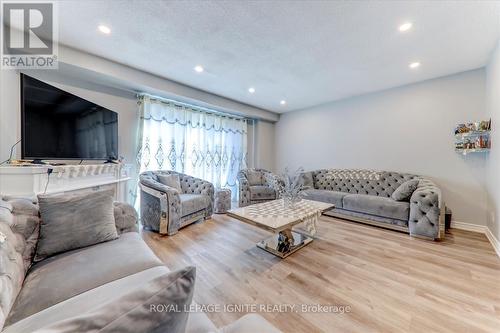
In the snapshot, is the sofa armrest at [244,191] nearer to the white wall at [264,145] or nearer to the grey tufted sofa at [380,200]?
the grey tufted sofa at [380,200]

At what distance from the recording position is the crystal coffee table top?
82.5 inches

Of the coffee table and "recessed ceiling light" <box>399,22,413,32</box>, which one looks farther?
the coffee table

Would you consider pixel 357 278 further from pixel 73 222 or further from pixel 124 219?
pixel 73 222

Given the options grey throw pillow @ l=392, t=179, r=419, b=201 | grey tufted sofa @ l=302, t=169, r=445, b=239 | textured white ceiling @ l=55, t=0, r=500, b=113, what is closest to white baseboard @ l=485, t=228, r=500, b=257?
grey tufted sofa @ l=302, t=169, r=445, b=239

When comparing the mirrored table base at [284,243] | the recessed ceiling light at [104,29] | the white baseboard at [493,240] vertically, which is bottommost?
the mirrored table base at [284,243]

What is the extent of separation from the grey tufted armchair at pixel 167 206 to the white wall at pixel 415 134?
318 centimetres

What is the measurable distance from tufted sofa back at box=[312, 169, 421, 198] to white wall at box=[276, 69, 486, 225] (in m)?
0.23

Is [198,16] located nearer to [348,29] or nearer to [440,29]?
[348,29]

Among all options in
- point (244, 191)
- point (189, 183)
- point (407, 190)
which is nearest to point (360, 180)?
point (407, 190)

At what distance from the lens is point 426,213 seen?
2.67 metres

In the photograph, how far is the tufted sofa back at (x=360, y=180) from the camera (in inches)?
142

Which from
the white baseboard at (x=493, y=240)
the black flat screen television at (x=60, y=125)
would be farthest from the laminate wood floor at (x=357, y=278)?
the black flat screen television at (x=60, y=125)

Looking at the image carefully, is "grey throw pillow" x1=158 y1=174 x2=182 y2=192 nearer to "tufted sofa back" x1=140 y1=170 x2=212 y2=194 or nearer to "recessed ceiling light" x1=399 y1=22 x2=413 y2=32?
"tufted sofa back" x1=140 y1=170 x2=212 y2=194

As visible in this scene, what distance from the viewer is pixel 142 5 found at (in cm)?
177
